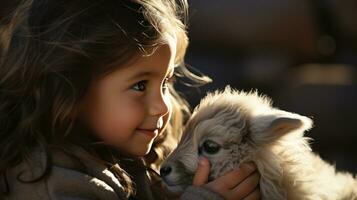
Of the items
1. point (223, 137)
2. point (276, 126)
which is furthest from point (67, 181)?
point (276, 126)

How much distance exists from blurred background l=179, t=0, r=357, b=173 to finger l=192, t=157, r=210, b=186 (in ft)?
13.1

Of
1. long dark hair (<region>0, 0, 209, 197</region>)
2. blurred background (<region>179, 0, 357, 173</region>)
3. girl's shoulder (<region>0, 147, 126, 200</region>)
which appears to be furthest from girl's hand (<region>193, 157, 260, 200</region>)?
blurred background (<region>179, 0, 357, 173</region>)

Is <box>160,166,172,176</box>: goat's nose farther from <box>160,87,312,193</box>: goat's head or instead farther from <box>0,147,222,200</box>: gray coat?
<box>0,147,222,200</box>: gray coat

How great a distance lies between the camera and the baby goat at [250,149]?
11.2ft

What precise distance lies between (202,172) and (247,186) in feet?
0.73

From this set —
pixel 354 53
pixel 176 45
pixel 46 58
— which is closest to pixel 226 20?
pixel 354 53

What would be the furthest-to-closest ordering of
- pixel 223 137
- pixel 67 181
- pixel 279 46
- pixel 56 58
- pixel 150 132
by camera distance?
pixel 279 46
pixel 150 132
pixel 223 137
pixel 56 58
pixel 67 181

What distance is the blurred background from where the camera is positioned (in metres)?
7.66

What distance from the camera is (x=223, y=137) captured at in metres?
3.43

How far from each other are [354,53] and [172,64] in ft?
17.5

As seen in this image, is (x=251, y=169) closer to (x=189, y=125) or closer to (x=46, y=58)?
(x=189, y=125)

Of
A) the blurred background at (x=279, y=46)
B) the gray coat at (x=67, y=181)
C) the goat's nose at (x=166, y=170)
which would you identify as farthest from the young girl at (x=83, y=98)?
the blurred background at (x=279, y=46)

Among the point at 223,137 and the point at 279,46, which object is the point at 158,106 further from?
the point at 279,46

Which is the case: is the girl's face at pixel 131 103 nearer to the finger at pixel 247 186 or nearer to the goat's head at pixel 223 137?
the goat's head at pixel 223 137
